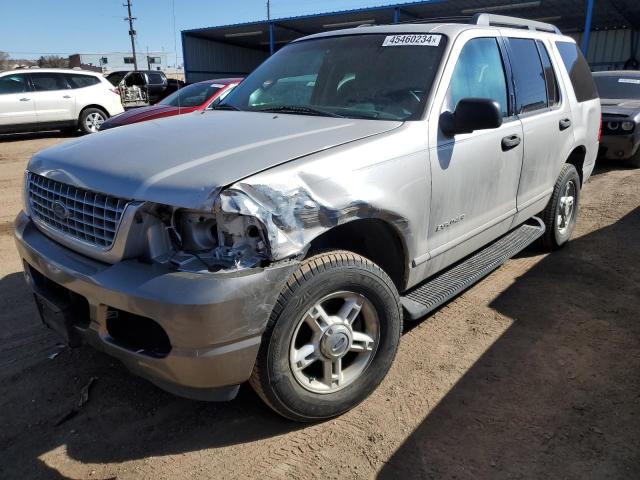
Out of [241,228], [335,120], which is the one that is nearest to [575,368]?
[335,120]

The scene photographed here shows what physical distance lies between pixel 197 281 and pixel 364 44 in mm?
2229

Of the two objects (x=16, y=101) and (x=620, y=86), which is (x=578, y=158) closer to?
(x=620, y=86)

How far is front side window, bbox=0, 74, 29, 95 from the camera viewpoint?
12633 millimetres

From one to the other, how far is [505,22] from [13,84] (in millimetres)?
12598

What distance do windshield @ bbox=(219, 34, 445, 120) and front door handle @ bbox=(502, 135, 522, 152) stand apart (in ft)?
2.61

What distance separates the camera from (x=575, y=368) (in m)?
3.19

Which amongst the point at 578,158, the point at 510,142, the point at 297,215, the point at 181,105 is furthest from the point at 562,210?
the point at 181,105

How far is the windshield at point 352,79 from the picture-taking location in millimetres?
3164

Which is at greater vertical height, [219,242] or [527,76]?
[527,76]

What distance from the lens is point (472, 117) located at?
294cm

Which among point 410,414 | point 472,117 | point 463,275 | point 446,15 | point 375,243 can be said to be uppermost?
point 446,15

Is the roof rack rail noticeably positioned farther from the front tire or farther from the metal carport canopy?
the metal carport canopy

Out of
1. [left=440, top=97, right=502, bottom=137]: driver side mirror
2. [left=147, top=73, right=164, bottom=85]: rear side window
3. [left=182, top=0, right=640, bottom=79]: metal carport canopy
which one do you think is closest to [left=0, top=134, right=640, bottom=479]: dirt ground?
[left=440, top=97, right=502, bottom=137]: driver side mirror

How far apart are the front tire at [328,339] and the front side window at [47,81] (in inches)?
520
